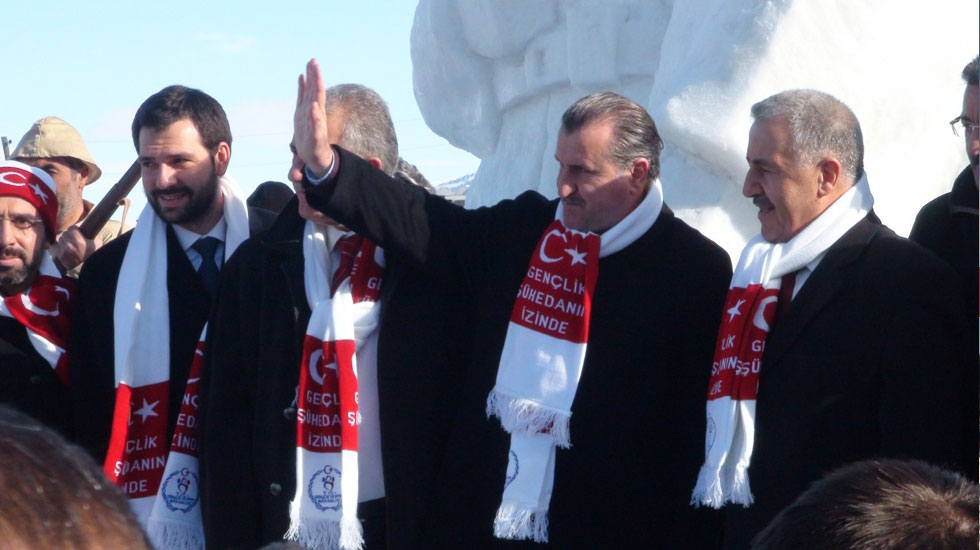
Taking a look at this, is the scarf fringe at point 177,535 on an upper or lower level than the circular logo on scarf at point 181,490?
lower

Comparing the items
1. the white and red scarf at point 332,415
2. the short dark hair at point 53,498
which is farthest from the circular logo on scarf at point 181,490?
the short dark hair at point 53,498

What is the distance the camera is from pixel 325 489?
2930mm

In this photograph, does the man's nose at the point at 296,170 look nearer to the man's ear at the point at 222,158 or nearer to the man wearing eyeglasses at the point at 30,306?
the man's ear at the point at 222,158

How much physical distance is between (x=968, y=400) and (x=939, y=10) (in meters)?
2.18

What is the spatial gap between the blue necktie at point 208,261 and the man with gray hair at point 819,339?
4.68 ft

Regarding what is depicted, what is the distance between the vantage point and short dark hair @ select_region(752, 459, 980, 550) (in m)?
1.21

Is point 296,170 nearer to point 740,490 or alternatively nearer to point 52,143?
point 740,490

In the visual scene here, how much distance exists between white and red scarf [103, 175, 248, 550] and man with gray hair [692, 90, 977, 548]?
1.29 m

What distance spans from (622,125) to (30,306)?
5.23 ft

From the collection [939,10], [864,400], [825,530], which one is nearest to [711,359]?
[864,400]

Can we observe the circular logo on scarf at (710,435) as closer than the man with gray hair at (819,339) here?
No

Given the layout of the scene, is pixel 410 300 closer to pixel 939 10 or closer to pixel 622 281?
pixel 622 281

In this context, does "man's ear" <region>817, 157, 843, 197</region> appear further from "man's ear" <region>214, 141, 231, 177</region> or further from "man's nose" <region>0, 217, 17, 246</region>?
"man's nose" <region>0, 217, 17, 246</region>

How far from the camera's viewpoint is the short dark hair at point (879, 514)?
121 centimetres
